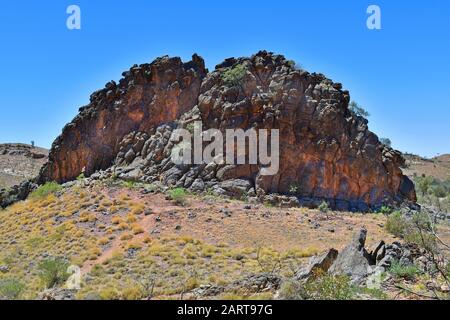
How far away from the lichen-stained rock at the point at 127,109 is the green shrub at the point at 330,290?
29.0 m

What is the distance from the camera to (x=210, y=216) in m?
27.6

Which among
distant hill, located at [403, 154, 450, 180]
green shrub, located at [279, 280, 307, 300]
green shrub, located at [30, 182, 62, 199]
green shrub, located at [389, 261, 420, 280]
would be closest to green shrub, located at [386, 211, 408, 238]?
green shrub, located at [389, 261, 420, 280]

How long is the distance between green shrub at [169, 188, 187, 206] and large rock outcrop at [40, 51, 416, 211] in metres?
1.72

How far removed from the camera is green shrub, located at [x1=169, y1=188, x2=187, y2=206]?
30.1m

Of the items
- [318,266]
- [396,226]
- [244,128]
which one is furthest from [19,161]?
[318,266]

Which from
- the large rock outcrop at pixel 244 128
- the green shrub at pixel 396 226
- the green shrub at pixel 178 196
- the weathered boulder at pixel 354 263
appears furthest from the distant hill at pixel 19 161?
the weathered boulder at pixel 354 263

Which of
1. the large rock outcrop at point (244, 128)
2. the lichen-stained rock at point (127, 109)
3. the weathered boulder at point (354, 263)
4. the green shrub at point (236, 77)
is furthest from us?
the lichen-stained rock at point (127, 109)

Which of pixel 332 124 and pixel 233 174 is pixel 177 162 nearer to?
pixel 233 174

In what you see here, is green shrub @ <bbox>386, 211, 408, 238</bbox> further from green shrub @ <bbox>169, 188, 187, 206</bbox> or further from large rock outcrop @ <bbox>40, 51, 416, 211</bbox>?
green shrub @ <bbox>169, 188, 187, 206</bbox>

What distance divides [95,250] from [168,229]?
438cm

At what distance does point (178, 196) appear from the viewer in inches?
1200

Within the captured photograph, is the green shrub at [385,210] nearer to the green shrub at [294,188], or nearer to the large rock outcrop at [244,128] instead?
the large rock outcrop at [244,128]

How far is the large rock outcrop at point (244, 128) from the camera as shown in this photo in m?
33.5
